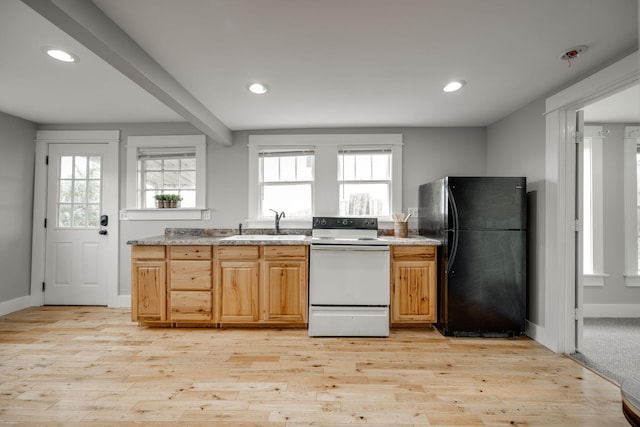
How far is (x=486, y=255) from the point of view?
271cm

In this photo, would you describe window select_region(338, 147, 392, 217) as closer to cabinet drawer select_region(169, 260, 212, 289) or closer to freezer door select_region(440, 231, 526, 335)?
freezer door select_region(440, 231, 526, 335)

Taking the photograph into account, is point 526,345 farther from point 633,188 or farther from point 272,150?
point 272,150

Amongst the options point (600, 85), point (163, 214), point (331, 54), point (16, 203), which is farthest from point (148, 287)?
point (600, 85)

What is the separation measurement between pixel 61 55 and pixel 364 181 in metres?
2.90

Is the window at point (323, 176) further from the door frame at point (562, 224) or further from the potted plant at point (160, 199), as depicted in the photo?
the door frame at point (562, 224)

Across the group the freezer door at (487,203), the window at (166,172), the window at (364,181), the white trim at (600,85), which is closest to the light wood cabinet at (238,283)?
the window at (166,172)

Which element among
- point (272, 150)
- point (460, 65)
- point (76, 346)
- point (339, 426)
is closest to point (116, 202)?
point (76, 346)

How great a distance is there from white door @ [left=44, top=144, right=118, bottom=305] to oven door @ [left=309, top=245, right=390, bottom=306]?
2.66 m

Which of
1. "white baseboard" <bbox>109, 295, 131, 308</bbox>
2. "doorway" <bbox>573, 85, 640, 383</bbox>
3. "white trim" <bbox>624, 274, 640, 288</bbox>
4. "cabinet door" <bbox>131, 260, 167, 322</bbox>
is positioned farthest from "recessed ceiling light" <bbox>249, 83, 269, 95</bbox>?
"white trim" <bbox>624, 274, 640, 288</bbox>

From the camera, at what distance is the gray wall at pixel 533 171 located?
265cm

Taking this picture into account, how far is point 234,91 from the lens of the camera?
8.43ft

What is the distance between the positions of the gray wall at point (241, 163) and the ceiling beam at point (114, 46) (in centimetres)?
100

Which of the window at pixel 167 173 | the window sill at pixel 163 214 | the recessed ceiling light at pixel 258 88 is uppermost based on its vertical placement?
the recessed ceiling light at pixel 258 88

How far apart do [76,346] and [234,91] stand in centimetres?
256
